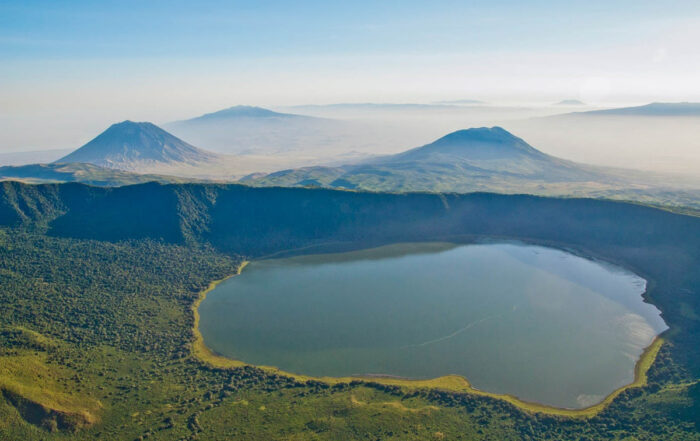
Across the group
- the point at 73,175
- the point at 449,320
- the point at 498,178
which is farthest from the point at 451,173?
the point at 73,175

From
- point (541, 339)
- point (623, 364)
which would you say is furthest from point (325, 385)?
point (623, 364)

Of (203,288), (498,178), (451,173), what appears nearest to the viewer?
(203,288)

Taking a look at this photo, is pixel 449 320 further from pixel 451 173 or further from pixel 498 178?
pixel 451 173

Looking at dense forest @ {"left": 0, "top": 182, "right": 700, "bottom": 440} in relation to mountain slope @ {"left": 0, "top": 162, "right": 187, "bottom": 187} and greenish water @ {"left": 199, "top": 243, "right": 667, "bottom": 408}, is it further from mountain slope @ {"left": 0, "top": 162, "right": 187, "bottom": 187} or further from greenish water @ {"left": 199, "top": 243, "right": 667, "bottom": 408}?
mountain slope @ {"left": 0, "top": 162, "right": 187, "bottom": 187}

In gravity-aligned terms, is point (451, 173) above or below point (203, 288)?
above

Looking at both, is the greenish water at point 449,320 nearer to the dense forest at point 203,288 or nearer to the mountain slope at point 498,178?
the dense forest at point 203,288

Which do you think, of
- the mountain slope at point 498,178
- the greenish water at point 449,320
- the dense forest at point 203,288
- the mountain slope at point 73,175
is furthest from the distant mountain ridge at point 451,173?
the greenish water at point 449,320

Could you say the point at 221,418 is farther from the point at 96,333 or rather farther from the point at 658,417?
the point at 658,417
